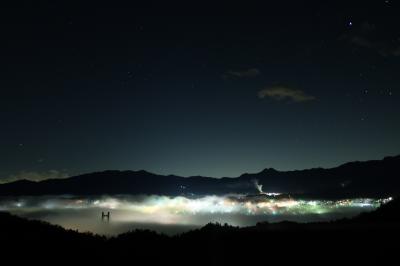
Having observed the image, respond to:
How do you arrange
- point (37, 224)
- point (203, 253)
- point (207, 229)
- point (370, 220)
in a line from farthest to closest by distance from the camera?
1. point (370, 220)
2. point (207, 229)
3. point (37, 224)
4. point (203, 253)

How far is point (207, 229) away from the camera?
29.3 meters

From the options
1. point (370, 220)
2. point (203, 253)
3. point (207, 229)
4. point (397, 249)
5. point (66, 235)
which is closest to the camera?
point (397, 249)

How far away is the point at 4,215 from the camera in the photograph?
2883 cm

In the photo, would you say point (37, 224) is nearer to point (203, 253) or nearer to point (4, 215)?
point (4, 215)

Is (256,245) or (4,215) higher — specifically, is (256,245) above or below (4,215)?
below

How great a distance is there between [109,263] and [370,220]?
18975 mm

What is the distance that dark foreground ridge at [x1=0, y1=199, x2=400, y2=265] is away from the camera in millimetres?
20969

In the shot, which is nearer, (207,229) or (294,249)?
(294,249)

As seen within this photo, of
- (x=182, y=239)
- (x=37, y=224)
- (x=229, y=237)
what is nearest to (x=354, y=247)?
(x=229, y=237)

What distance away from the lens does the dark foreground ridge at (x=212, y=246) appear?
20969mm

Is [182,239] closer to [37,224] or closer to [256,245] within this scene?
[256,245]

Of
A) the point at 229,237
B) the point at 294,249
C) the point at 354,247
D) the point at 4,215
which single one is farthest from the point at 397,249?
the point at 4,215

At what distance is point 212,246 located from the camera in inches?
955

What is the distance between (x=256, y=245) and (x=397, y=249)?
6759 mm
